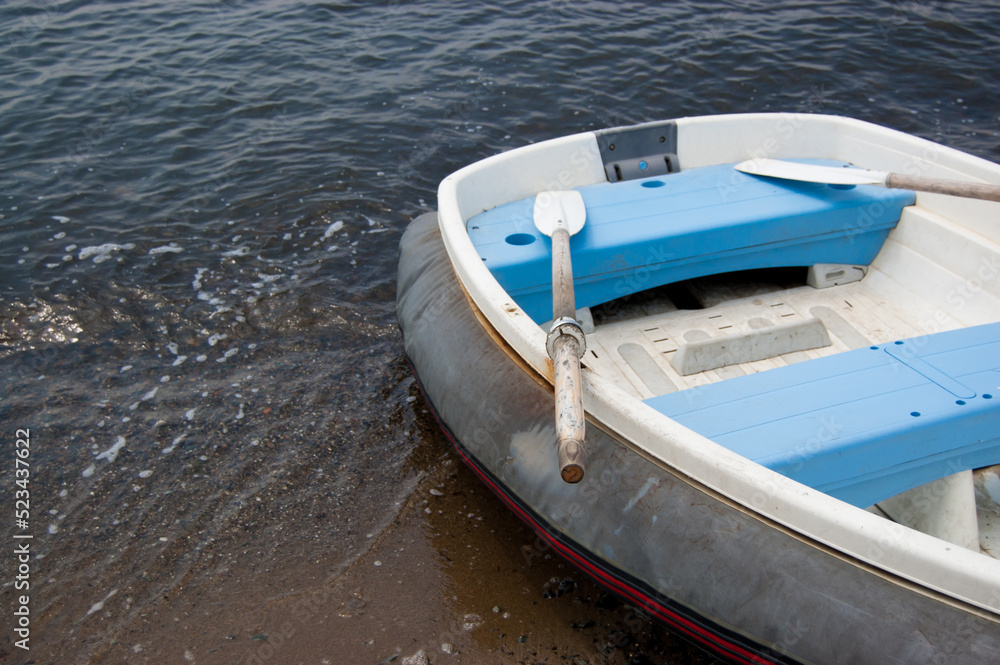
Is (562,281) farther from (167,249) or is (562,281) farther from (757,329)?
(167,249)

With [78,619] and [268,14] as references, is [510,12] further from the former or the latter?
[78,619]

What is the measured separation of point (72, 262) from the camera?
5621 mm

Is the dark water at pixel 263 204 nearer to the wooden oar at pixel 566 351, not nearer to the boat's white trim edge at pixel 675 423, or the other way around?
the boat's white trim edge at pixel 675 423

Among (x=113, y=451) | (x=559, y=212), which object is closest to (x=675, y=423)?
(x=559, y=212)

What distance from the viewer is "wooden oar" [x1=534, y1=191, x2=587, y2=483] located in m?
2.23

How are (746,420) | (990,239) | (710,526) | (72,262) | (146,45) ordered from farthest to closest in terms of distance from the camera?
1. (146,45)
2. (72,262)
3. (990,239)
4. (746,420)
5. (710,526)

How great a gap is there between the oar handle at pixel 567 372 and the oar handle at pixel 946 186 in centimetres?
177

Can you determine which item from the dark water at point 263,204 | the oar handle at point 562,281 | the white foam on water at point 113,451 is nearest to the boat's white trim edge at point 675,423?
the oar handle at point 562,281

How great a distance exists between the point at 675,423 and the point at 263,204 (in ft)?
15.5

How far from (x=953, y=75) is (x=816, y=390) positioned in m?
6.64

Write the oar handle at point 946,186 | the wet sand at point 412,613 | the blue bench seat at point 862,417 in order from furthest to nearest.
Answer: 1. the oar handle at point 946,186
2. the wet sand at point 412,613
3. the blue bench seat at point 862,417

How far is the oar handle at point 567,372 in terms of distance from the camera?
2229mm

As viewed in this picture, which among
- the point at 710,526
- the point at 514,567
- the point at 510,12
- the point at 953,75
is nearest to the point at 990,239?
the point at 710,526

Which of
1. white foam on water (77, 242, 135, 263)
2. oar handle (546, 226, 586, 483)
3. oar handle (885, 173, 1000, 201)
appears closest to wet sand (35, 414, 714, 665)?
oar handle (546, 226, 586, 483)
